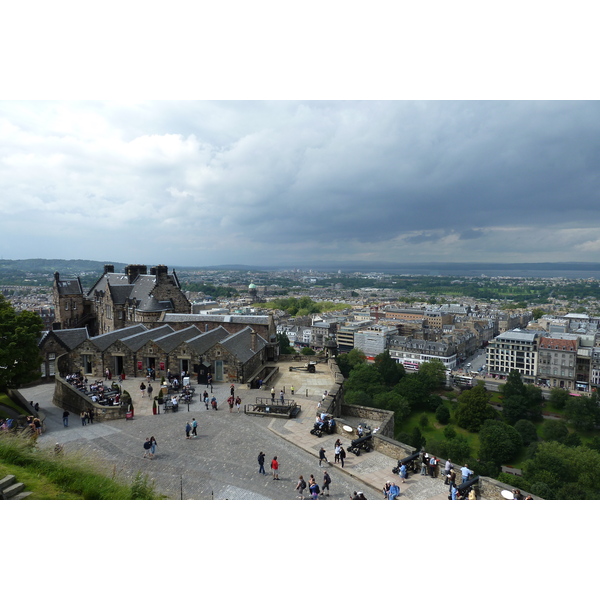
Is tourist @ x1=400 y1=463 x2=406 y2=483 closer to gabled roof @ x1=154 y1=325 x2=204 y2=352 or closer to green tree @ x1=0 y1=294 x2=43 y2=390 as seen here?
gabled roof @ x1=154 y1=325 x2=204 y2=352

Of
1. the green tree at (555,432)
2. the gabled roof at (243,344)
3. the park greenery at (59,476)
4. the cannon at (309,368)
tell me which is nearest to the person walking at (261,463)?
the park greenery at (59,476)

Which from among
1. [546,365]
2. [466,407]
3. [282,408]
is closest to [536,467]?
[466,407]

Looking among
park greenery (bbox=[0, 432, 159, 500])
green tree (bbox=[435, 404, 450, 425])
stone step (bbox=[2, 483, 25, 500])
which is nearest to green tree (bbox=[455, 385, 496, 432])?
green tree (bbox=[435, 404, 450, 425])

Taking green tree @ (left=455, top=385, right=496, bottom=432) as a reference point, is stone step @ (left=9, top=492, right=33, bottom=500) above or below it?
above

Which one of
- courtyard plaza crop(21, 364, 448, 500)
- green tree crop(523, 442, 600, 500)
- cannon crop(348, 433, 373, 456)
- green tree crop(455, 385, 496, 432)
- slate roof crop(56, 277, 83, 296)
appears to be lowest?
green tree crop(455, 385, 496, 432)

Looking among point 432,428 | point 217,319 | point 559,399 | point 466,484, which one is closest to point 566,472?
point 432,428

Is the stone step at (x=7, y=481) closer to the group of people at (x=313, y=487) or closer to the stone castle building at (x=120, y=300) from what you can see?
the group of people at (x=313, y=487)
